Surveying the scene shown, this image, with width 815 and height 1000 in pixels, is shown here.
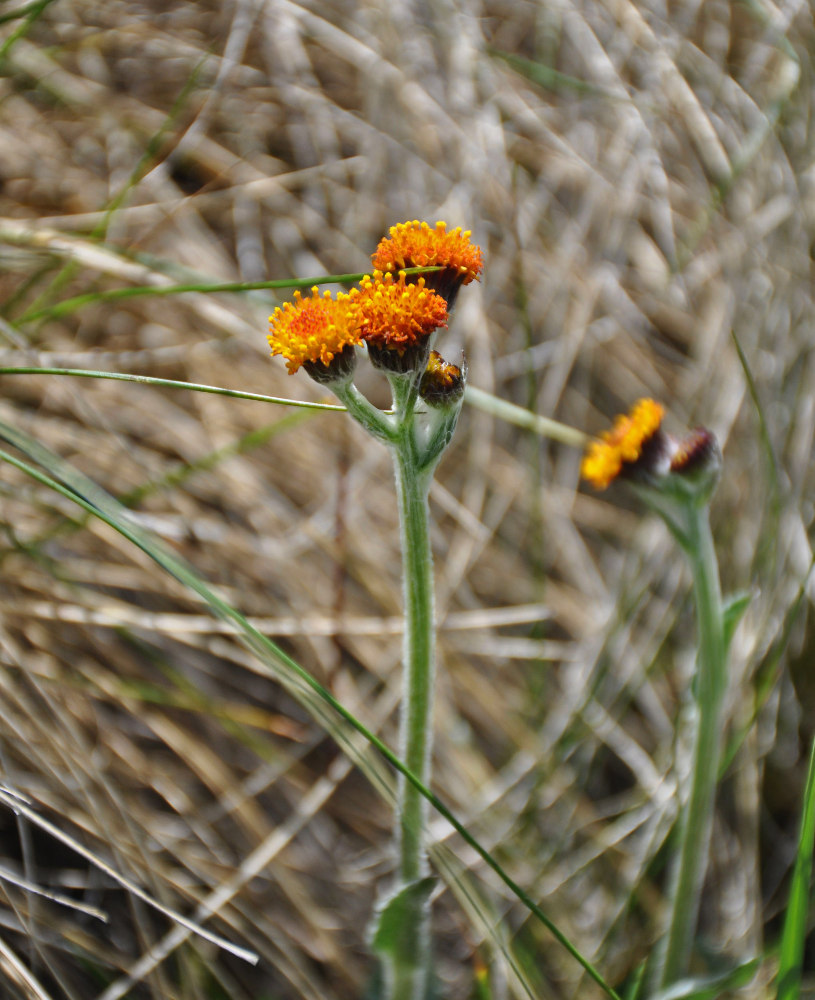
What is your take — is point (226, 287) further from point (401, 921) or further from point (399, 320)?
point (401, 921)

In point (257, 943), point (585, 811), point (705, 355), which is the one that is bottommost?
point (257, 943)

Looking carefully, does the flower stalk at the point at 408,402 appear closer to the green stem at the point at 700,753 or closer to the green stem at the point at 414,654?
the green stem at the point at 414,654

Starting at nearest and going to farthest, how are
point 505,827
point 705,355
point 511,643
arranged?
point 505,827 < point 511,643 < point 705,355

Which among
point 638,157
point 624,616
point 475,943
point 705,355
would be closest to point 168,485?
point 624,616

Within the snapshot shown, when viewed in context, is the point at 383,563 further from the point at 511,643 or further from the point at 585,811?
the point at 585,811

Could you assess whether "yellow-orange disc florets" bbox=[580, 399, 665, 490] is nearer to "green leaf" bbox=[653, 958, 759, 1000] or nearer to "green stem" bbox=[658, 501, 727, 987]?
"green stem" bbox=[658, 501, 727, 987]

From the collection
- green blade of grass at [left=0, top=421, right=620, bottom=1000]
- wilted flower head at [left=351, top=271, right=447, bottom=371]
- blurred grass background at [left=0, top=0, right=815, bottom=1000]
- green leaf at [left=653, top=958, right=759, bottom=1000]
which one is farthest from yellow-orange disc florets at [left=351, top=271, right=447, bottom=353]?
green leaf at [left=653, top=958, right=759, bottom=1000]

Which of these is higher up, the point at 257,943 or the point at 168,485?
the point at 168,485

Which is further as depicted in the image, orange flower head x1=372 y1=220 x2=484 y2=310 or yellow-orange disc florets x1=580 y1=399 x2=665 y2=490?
yellow-orange disc florets x1=580 y1=399 x2=665 y2=490
